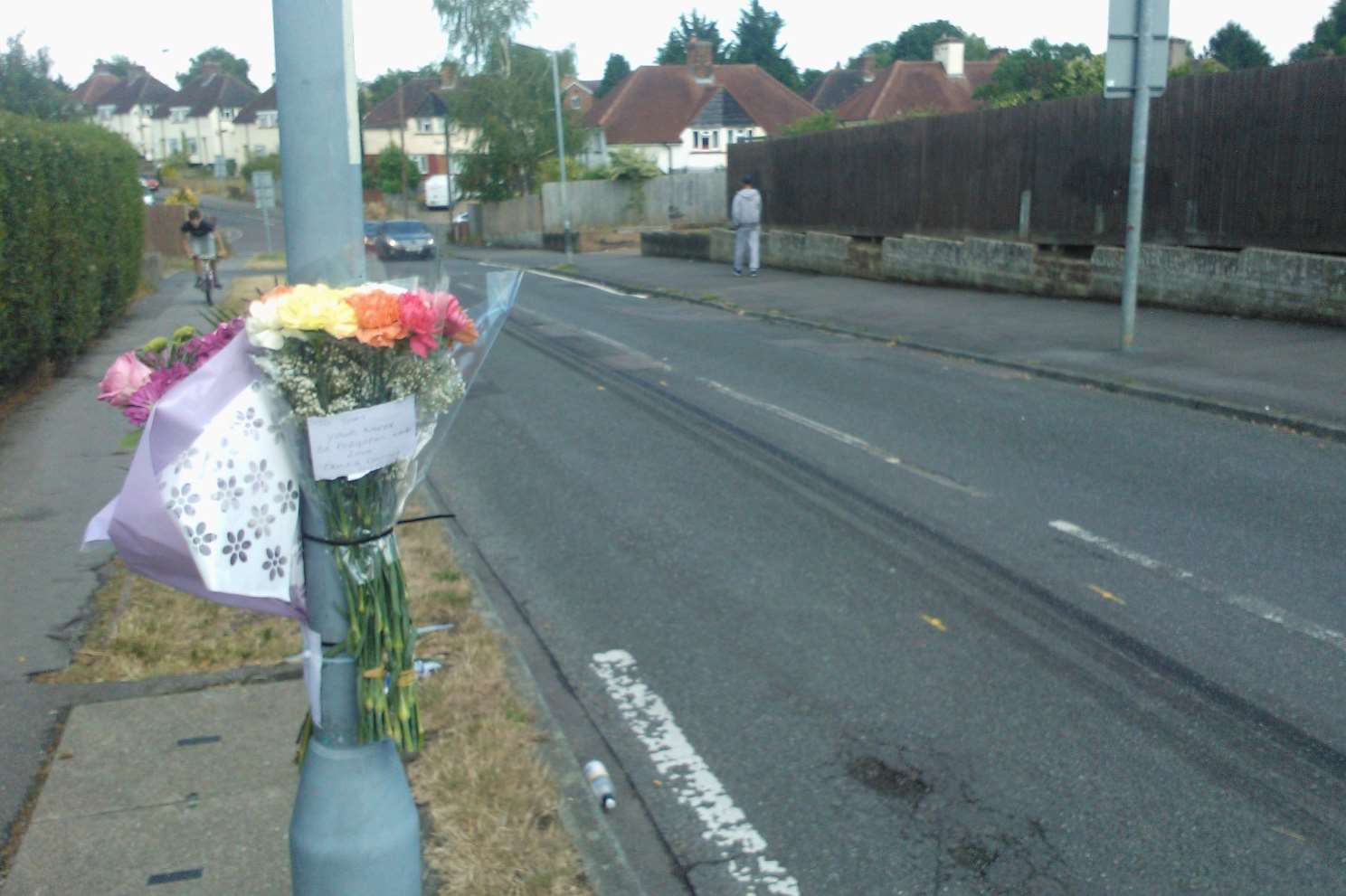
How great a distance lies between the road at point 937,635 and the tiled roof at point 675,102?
60854 mm

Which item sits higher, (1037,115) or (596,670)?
(1037,115)

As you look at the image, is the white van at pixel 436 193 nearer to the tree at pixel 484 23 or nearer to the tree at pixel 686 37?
the tree at pixel 484 23

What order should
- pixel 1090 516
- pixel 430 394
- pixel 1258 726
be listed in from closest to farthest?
pixel 430 394 < pixel 1258 726 < pixel 1090 516

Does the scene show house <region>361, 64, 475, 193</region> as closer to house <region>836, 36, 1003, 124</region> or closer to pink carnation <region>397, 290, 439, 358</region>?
house <region>836, 36, 1003, 124</region>

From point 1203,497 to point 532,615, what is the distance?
14.1 feet

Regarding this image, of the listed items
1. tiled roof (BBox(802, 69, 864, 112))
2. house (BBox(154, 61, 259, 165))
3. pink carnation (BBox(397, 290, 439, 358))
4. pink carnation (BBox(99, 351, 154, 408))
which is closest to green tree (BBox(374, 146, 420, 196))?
tiled roof (BBox(802, 69, 864, 112))

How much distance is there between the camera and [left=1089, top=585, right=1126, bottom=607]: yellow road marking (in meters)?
6.25

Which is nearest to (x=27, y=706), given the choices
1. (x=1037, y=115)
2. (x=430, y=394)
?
(x=430, y=394)

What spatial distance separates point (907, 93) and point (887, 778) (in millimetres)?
68993

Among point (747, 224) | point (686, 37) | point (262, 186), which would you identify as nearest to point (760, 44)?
point (686, 37)

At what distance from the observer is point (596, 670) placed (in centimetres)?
569

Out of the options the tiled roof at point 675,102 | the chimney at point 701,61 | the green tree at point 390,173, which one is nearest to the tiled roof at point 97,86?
the green tree at point 390,173

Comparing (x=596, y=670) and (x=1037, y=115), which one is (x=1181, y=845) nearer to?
(x=596, y=670)

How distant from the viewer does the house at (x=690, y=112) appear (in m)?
69.3
